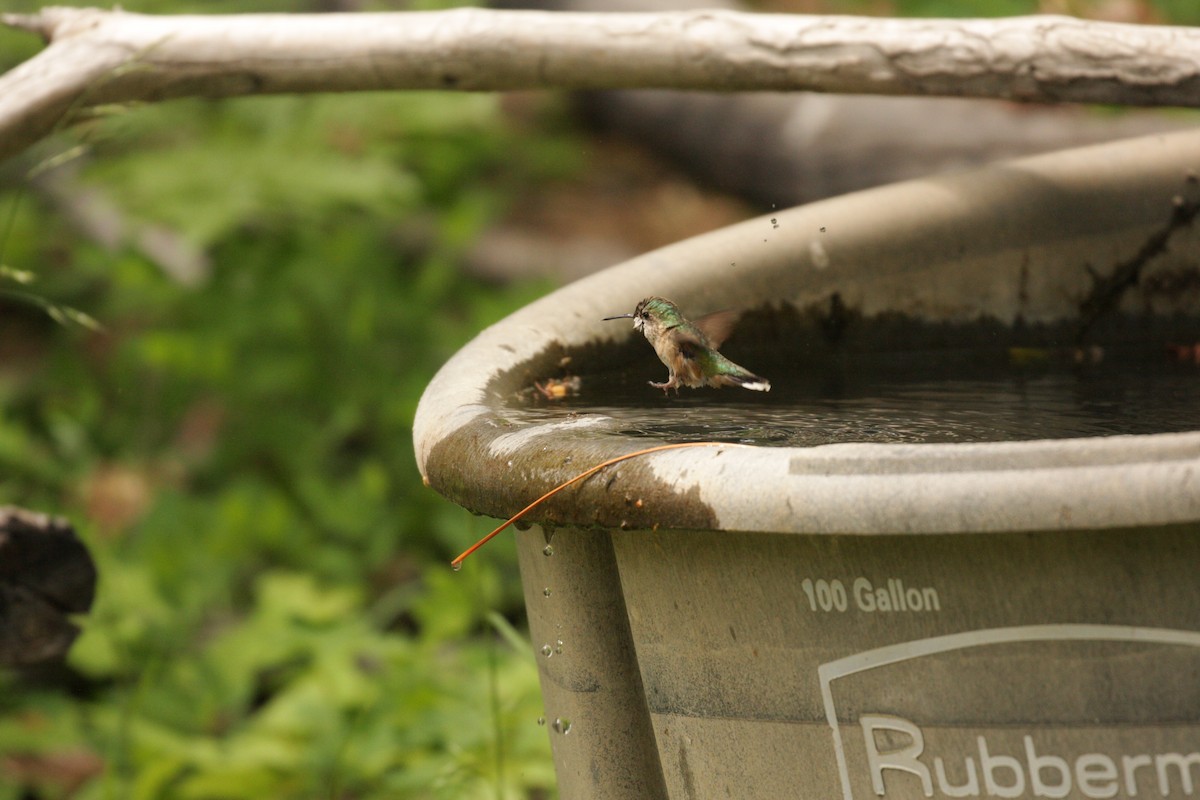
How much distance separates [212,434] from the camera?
511 centimetres

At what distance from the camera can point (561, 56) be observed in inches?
90.4

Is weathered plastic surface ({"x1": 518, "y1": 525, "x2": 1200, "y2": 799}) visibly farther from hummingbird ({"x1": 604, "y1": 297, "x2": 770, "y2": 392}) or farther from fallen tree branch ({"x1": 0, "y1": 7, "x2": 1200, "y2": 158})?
fallen tree branch ({"x1": 0, "y1": 7, "x2": 1200, "y2": 158})

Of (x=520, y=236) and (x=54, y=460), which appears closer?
(x=54, y=460)

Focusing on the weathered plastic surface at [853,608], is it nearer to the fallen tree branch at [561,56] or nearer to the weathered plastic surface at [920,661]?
the weathered plastic surface at [920,661]

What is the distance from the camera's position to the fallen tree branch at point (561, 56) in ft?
7.18

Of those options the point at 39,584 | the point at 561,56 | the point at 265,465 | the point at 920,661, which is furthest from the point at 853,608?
the point at 265,465

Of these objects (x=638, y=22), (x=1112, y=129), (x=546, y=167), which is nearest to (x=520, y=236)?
(x=546, y=167)

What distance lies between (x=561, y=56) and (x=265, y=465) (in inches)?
122

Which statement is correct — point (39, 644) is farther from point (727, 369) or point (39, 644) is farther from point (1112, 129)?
point (1112, 129)

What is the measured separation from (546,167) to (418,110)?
1.47 m

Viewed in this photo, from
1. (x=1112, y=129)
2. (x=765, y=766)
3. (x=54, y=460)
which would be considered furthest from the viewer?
(x=54, y=460)

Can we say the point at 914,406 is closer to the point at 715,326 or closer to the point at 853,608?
the point at 715,326

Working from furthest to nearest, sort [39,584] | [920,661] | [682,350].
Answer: [39,584] < [682,350] < [920,661]

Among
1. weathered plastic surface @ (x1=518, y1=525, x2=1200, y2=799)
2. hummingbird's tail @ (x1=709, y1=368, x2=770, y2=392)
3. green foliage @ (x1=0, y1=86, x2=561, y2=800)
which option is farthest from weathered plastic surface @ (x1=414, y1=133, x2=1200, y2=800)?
green foliage @ (x1=0, y1=86, x2=561, y2=800)
